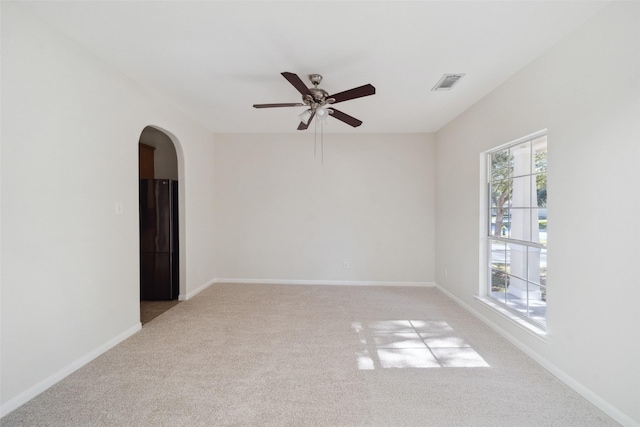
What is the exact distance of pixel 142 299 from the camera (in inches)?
165

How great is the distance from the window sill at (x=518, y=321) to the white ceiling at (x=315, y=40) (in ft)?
7.55

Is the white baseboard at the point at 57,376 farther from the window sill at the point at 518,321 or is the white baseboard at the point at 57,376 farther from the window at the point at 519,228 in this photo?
the window at the point at 519,228

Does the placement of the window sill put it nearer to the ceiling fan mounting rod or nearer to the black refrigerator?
the ceiling fan mounting rod

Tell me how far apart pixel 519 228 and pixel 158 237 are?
14.3ft

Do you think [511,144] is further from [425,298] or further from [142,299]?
[142,299]

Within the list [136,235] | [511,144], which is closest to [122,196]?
[136,235]

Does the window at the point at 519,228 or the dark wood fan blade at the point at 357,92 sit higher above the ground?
the dark wood fan blade at the point at 357,92

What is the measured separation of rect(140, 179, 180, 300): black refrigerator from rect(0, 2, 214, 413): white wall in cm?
100

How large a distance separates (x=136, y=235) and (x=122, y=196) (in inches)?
17.9

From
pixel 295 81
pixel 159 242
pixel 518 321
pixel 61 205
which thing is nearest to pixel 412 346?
pixel 518 321

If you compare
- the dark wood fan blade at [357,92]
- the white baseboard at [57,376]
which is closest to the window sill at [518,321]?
the dark wood fan blade at [357,92]

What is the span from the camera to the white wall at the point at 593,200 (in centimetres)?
172

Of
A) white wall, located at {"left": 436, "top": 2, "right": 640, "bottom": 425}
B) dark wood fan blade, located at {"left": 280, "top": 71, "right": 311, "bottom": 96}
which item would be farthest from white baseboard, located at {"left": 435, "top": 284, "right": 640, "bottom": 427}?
dark wood fan blade, located at {"left": 280, "top": 71, "right": 311, "bottom": 96}

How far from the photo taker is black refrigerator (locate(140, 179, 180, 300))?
4023 mm
